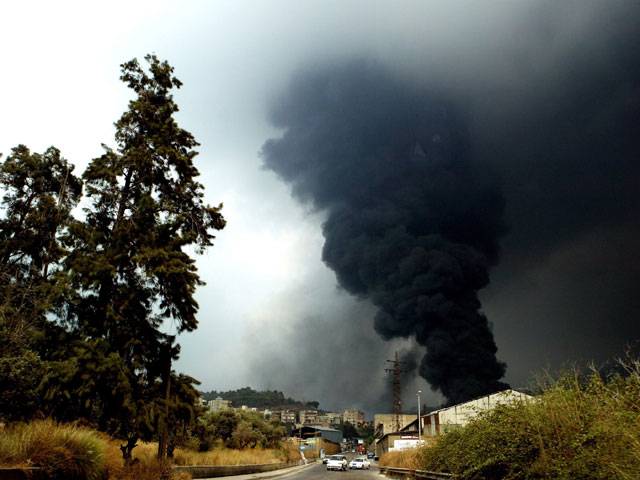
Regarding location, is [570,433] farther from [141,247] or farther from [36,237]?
[36,237]

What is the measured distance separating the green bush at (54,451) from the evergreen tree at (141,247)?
5.59m

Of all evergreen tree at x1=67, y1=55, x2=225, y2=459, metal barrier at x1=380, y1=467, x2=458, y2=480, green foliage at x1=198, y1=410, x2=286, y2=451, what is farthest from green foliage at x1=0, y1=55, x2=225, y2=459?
green foliage at x1=198, y1=410, x2=286, y2=451

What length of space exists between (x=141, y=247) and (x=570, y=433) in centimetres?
1500

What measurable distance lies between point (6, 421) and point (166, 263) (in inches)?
270

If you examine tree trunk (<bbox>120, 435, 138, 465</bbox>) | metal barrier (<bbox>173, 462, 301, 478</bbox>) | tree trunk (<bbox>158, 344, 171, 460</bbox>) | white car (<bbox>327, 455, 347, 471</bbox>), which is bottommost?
white car (<bbox>327, 455, 347, 471</bbox>)

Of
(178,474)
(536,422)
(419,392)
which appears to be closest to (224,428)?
(419,392)

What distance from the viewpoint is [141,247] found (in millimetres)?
18375

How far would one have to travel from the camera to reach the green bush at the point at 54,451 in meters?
9.59

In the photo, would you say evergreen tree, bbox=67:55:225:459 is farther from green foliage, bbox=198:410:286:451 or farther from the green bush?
green foliage, bbox=198:410:286:451

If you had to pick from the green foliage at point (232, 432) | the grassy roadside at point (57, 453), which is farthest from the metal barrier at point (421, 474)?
the green foliage at point (232, 432)

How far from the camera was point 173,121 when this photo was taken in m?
21.4

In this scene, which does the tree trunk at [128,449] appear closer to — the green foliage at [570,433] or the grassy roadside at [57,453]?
the grassy roadside at [57,453]

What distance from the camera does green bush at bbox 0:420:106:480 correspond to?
959 centimetres

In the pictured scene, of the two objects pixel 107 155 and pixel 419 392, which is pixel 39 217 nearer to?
pixel 107 155
